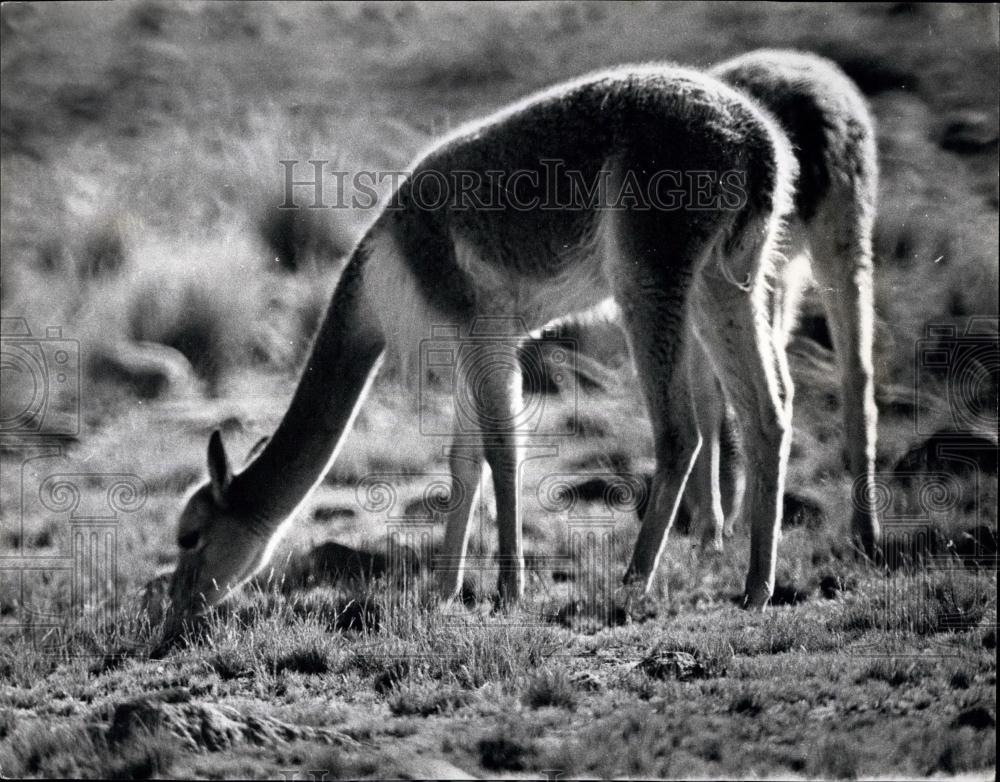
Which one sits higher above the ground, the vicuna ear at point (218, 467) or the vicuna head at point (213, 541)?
the vicuna ear at point (218, 467)

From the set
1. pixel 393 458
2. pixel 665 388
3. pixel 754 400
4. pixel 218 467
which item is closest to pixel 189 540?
pixel 218 467

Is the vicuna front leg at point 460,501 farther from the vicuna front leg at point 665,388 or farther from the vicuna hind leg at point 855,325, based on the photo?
the vicuna hind leg at point 855,325

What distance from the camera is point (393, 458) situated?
877 cm

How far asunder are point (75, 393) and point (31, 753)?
140 inches

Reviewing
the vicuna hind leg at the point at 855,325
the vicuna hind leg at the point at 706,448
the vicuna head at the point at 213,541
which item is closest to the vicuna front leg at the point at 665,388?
the vicuna hind leg at the point at 706,448

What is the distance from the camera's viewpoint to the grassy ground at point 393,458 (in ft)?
19.2

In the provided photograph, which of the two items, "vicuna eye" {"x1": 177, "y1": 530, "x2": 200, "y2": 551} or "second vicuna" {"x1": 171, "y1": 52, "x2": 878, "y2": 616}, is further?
"vicuna eye" {"x1": 177, "y1": 530, "x2": 200, "y2": 551}

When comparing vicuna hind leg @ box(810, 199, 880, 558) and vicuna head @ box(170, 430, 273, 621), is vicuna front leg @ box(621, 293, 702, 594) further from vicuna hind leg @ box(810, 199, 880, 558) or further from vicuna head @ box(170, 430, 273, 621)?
vicuna head @ box(170, 430, 273, 621)

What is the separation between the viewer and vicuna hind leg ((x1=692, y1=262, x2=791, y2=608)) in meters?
6.88

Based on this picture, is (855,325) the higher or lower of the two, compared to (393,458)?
higher

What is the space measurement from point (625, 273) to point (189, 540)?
9.20 ft

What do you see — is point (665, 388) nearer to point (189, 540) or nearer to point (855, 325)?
point (855, 325)

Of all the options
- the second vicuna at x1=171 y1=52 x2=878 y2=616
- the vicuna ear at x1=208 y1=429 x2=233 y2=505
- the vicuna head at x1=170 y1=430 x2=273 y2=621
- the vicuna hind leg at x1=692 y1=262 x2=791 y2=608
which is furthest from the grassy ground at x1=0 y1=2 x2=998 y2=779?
the vicuna ear at x1=208 y1=429 x2=233 y2=505

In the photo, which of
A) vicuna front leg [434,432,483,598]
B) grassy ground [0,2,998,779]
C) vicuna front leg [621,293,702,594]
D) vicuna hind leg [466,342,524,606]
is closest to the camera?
grassy ground [0,2,998,779]
